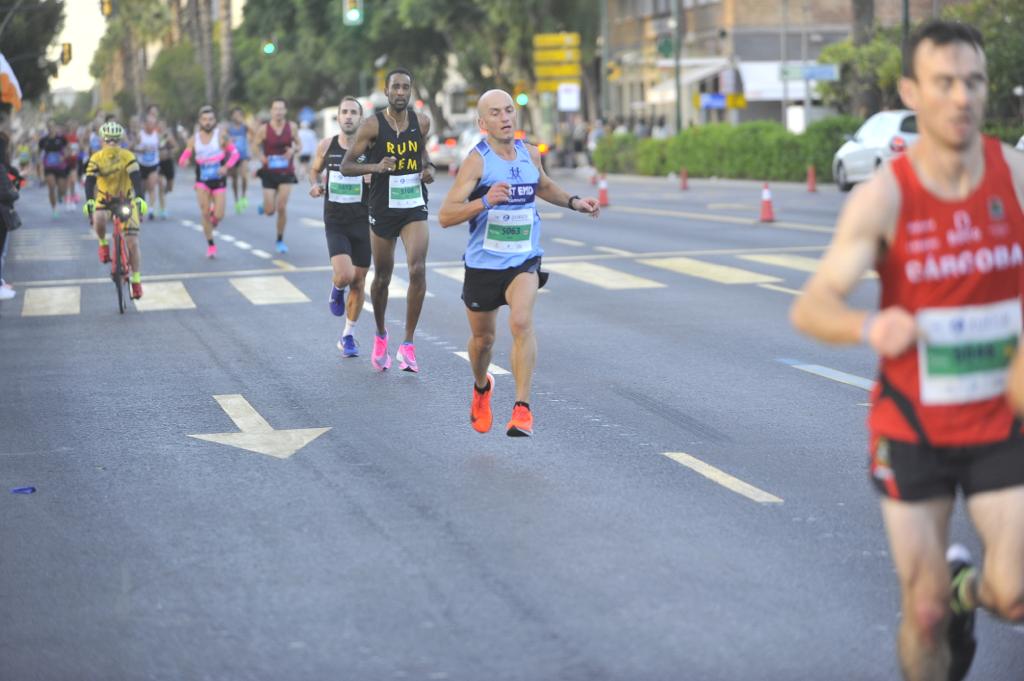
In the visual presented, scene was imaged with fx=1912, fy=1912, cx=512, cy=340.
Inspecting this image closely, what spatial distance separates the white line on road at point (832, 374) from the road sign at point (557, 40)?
159 feet

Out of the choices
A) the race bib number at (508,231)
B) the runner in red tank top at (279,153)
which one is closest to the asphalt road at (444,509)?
the race bib number at (508,231)

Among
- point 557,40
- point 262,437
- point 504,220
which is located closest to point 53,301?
point 262,437

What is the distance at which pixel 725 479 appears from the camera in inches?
341

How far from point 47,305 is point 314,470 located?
10002 millimetres

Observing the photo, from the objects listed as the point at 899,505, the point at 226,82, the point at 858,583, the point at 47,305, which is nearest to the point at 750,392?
the point at 858,583

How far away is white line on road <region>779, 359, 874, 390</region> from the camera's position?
1179cm

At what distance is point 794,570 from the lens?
6.84m

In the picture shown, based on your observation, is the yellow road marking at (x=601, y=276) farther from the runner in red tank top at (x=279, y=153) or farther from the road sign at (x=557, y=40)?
the road sign at (x=557, y=40)

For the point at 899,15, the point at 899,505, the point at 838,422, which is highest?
the point at 899,15

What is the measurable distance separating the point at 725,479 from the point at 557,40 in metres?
53.2

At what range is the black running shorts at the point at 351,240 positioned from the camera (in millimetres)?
13883

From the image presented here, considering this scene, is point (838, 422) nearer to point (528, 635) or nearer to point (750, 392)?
point (750, 392)

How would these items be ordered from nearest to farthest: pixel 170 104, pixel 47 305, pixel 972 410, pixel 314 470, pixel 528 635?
pixel 972 410 → pixel 528 635 → pixel 314 470 → pixel 47 305 → pixel 170 104

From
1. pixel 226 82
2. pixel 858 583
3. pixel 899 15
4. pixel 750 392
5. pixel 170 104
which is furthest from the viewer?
pixel 170 104
